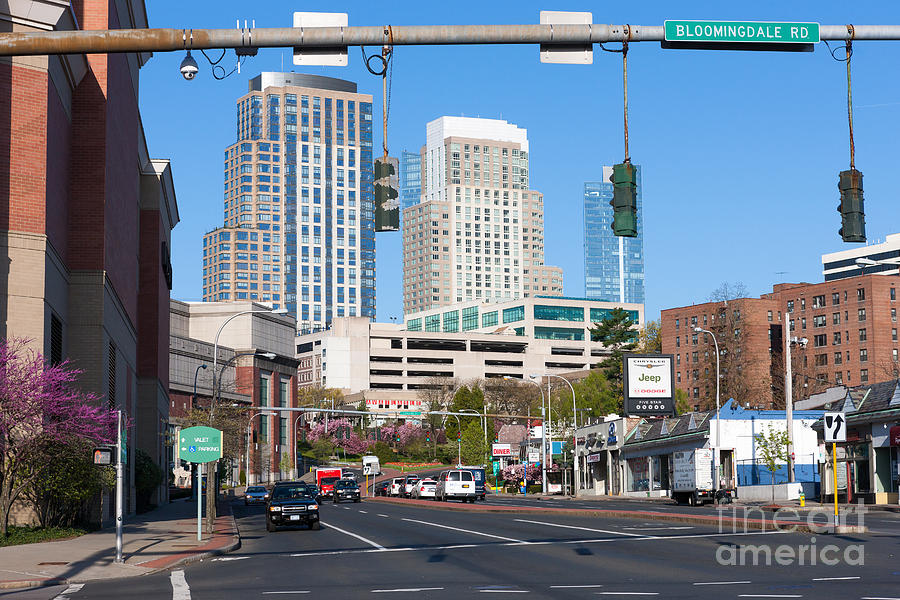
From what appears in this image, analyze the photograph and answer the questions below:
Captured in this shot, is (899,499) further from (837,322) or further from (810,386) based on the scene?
(837,322)

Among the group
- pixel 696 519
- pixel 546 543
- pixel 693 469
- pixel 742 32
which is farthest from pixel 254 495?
pixel 742 32

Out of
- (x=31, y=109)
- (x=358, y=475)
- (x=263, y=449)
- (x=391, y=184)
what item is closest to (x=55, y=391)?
(x=31, y=109)

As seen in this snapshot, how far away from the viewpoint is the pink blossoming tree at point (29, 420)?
101 ft

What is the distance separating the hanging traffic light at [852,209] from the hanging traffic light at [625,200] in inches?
125

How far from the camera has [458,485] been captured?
7344 cm

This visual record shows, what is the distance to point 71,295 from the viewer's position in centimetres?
4212

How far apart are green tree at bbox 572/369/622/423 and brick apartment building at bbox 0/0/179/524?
266 ft

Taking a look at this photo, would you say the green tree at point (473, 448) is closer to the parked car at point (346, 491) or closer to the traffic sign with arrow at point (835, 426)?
the parked car at point (346, 491)

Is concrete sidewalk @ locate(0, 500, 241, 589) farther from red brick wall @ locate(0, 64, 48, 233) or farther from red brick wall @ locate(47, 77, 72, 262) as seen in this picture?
red brick wall @ locate(47, 77, 72, 262)

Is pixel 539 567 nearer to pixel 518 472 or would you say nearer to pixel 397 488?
pixel 397 488

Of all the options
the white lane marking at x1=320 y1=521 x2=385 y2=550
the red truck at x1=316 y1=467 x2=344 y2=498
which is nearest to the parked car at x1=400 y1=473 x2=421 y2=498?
the red truck at x1=316 y1=467 x2=344 y2=498

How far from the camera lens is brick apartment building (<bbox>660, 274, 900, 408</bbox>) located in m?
149

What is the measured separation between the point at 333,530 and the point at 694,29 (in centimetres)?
2730

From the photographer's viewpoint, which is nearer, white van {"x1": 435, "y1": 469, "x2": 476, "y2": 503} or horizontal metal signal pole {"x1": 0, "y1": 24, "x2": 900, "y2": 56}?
horizontal metal signal pole {"x1": 0, "y1": 24, "x2": 900, "y2": 56}
